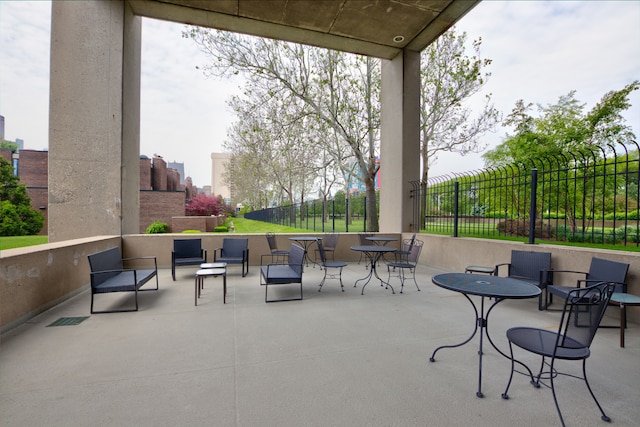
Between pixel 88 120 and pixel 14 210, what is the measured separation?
12517 millimetres

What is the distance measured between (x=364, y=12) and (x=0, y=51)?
778 centimetres

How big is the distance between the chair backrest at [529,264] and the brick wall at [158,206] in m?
23.7

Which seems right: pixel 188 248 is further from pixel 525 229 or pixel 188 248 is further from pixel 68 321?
pixel 525 229

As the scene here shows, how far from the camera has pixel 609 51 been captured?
12156 mm

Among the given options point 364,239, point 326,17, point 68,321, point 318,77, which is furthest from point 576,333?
point 318,77

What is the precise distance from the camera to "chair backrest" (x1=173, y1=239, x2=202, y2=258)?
23.6 feet

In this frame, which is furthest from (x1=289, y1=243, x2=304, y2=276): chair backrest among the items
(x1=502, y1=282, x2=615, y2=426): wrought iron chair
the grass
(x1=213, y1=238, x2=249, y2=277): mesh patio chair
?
the grass

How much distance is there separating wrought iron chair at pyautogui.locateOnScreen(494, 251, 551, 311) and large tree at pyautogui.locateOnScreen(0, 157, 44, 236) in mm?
20623

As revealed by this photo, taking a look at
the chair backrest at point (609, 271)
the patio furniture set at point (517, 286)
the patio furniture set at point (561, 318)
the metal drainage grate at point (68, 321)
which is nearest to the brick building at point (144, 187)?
the patio furniture set at point (517, 286)

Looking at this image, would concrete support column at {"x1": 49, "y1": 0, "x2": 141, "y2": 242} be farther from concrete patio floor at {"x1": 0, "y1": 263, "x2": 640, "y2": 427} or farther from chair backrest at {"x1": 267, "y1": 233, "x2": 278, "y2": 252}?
chair backrest at {"x1": 267, "y1": 233, "x2": 278, "y2": 252}

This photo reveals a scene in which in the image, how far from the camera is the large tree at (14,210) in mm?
14499

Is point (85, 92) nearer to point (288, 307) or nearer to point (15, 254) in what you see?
point (15, 254)

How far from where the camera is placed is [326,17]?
Result: 8.48 m

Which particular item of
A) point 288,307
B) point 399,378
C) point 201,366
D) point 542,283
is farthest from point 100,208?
point 542,283
